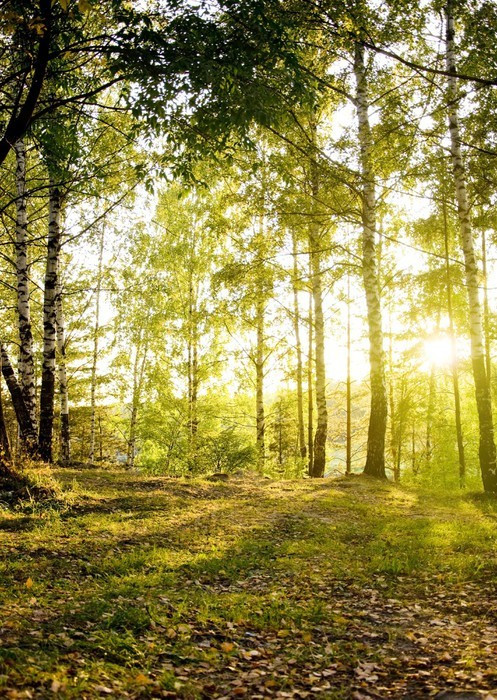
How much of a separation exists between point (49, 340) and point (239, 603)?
10177mm

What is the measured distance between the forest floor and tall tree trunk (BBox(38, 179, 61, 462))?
144 inches

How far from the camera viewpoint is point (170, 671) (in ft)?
13.6

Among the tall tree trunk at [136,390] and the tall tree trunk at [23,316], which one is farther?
the tall tree trunk at [136,390]

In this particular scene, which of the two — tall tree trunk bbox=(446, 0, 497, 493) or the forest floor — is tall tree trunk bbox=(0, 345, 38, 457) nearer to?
the forest floor

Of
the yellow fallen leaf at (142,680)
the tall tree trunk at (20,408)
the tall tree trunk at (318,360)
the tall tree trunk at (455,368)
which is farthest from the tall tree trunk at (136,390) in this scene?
the yellow fallen leaf at (142,680)

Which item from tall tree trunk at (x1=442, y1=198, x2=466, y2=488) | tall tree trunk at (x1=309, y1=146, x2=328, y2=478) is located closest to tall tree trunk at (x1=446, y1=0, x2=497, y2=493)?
tall tree trunk at (x1=442, y1=198, x2=466, y2=488)

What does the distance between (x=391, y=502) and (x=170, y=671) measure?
386 inches

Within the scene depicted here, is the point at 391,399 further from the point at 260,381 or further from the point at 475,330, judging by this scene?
the point at 475,330

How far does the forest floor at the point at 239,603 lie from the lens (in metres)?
4.05

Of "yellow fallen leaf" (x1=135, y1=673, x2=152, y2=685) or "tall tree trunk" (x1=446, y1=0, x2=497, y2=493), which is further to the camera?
"tall tree trunk" (x1=446, y1=0, x2=497, y2=493)

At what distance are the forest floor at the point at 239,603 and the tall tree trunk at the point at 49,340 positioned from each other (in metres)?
3.67

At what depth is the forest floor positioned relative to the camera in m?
4.05

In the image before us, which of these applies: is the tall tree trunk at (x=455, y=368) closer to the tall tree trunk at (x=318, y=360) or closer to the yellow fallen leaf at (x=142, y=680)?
the tall tree trunk at (x=318, y=360)

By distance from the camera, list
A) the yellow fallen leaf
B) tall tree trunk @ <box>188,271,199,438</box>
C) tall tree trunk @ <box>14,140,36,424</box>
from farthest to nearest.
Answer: tall tree trunk @ <box>188,271,199,438</box> → tall tree trunk @ <box>14,140,36,424</box> → the yellow fallen leaf
